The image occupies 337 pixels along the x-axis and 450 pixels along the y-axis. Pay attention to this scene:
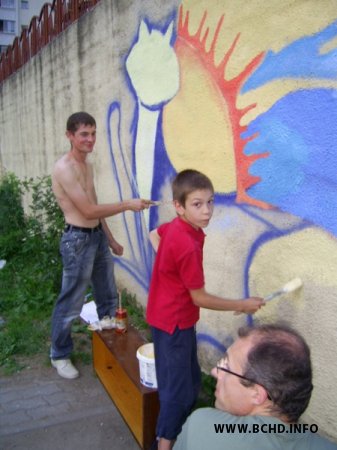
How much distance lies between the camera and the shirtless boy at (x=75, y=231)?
289 centimetres

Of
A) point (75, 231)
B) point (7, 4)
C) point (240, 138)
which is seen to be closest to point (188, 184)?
point (240, 138)

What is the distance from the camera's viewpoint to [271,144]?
222cm

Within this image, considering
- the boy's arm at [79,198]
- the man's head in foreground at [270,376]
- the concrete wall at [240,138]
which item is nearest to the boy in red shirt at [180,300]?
the concrete wall at [240,138]

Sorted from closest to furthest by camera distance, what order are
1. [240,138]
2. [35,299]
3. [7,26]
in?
[240,138] → [35,299] → [7,26]

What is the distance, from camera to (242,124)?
2414 mm

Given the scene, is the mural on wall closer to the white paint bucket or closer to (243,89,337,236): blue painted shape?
(243,89,337,236): blue painted shape

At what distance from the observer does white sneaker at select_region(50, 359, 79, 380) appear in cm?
306

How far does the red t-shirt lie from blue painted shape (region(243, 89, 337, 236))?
1.65 ft

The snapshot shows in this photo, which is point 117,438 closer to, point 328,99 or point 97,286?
point 97,286

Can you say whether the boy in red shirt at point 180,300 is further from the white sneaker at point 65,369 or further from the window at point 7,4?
the window at point 7,4

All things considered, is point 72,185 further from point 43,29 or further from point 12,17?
point 12,17

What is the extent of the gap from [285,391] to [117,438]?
161 centimetres

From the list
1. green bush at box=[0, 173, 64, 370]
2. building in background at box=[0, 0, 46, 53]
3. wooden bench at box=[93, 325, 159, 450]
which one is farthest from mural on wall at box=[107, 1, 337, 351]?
building in background at box=[0, 0, 46, 53]

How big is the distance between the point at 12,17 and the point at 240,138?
145 feet
